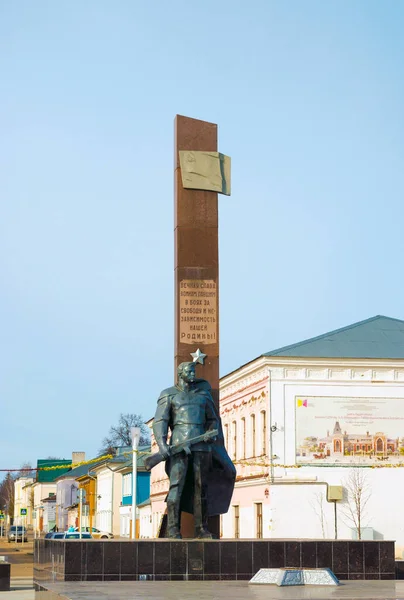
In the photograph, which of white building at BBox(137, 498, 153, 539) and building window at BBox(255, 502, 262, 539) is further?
white building at BBox(137, 498, 153, 539)

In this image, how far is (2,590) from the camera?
18.8 meters

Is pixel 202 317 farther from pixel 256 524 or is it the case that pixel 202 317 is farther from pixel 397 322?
pixel 397 322

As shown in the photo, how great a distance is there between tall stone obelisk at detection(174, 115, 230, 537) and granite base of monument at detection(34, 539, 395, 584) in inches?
124

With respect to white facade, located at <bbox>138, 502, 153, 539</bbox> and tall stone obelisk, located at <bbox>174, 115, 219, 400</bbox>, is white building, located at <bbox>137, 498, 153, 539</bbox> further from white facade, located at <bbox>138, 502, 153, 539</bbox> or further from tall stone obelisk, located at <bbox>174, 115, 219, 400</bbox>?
tall stone obelisk, located at <bbox>174, 115, 219, 400</bbox>

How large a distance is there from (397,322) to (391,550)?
30.5m

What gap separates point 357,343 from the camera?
4050cm

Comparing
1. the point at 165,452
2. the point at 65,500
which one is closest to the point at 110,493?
the point at 65,500

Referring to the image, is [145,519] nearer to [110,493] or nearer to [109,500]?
[110,493]

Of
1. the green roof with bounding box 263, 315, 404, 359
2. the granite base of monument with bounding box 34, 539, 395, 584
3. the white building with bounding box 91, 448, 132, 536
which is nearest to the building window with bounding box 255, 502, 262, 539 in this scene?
the green roof with bounding box 263, 315, 404, 359

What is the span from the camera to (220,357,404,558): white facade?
36938 millimetres

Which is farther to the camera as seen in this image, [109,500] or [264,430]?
[109,500]

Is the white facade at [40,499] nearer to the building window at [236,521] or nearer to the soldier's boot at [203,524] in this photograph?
the building window at [236,521]

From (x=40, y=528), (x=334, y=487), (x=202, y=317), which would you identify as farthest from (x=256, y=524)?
(x=40, y=528)

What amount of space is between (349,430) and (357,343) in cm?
400
